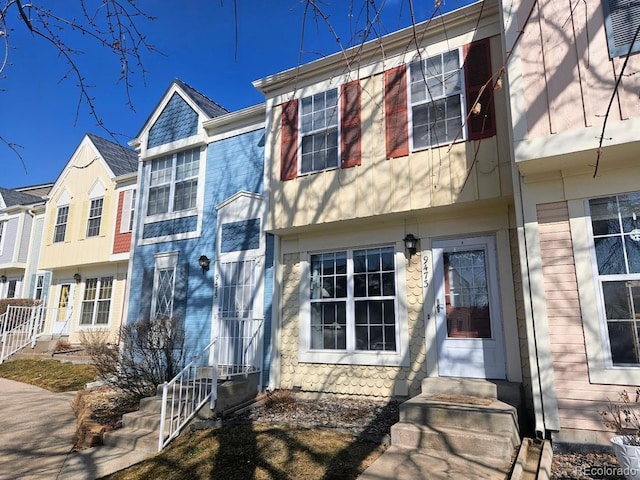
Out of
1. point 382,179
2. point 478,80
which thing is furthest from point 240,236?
point 478,80

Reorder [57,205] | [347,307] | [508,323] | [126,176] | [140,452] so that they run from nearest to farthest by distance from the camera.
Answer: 1. [140,452]
2. [508,323]
3. [347,307]
4. [126,176]
5. [57,205]

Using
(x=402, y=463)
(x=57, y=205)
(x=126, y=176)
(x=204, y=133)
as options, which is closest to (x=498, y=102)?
(x=402, y=463)

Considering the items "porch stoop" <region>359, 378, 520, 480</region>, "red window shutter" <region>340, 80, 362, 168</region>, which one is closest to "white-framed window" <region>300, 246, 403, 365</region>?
"red window shutter" <region>340, 80, 362, 168</region>

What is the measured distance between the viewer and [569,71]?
4816 mm

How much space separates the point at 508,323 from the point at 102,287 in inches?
503

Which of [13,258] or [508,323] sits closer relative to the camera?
[508,323]

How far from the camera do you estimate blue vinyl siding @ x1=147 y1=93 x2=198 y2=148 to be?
10266mm

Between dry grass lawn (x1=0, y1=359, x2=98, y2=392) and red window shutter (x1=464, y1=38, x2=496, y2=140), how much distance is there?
9.47 m

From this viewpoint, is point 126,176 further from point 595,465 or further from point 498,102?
point 595,465

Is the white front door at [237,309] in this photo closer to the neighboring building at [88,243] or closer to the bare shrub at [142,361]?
the bare shrub at [142,361]

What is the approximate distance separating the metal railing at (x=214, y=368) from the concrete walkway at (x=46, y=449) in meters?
0.69

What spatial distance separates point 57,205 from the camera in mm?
15344

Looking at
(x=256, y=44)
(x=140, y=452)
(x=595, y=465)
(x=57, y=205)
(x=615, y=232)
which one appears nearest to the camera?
(x=256, y=44)

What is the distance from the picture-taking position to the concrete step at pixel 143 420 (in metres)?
5.93
